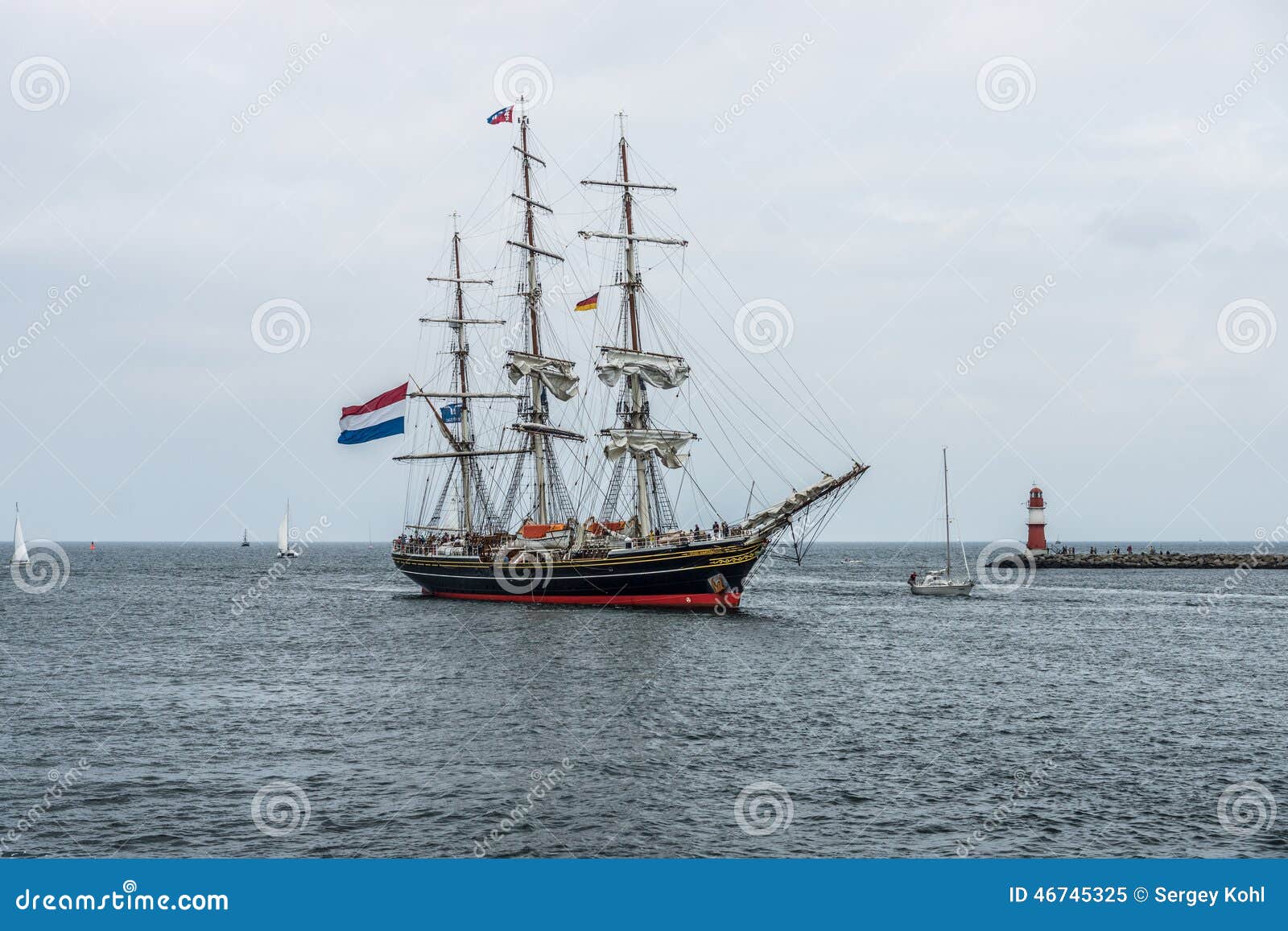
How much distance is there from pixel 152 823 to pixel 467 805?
6.77 metres

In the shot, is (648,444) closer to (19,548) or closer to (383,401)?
(383,401)

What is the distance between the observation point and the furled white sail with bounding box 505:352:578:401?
82.2m

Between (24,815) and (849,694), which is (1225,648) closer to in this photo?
(849,694)

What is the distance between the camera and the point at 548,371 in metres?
83.2

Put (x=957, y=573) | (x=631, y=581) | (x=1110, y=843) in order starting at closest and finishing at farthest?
(x=1110, y=843) → (x=631, y=581) → (x=957, y=573)

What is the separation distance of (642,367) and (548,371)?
1181cm

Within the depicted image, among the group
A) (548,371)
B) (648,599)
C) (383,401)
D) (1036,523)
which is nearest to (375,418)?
(383,401)

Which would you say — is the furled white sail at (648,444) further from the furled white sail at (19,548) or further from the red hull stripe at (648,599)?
the furled white sail at (19,548)

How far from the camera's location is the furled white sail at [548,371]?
8219cm

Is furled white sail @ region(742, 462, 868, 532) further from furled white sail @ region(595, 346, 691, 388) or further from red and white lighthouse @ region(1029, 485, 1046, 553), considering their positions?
red and white lighthouse @ region(1029, 485, 1046, 553)

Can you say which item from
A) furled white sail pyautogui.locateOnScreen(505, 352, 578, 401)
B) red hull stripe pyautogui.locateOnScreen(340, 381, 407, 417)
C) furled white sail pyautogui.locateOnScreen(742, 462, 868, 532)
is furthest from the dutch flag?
furled white sail pyautogui.locateOnScreen(742, 462, 868, 532)

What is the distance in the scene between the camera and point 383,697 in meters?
37.8

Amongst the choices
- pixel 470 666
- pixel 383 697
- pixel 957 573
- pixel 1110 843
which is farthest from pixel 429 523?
pixel 1110 843

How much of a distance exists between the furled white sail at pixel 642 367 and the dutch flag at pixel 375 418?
14.0 m
